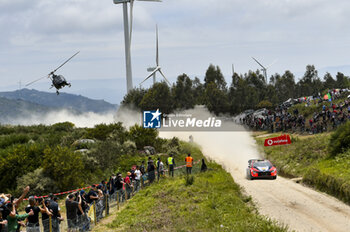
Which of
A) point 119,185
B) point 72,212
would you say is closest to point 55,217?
point 72,212

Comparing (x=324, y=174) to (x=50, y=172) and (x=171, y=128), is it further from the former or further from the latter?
(x=171, y=128)

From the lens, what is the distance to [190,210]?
1766 centimetres

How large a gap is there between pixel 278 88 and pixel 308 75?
32.9ft

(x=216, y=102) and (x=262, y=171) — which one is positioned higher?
(x=216, y=102)

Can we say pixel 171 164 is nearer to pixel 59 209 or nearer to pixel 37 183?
pixel 37 183

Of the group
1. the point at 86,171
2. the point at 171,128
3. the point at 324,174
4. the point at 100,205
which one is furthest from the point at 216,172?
the point at 171,128

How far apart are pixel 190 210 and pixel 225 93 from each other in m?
84.8

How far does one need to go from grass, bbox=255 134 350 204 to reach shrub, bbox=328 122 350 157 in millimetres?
651

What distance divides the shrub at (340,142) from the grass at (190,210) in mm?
11532

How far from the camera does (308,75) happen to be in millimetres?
116500

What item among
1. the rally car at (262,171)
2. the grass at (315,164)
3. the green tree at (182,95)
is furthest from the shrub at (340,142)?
the green tree at (182,95)

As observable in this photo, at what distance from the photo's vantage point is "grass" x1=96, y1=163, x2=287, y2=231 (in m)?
14.9

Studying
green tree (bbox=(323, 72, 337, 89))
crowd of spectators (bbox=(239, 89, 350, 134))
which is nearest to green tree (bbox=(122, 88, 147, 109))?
crowd of spectators (bbox=(239, 89, 350, 134))

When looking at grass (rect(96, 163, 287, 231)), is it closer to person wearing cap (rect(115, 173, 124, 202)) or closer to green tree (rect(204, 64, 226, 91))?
person wearing cap (rect(115, 173, 124, 202))
